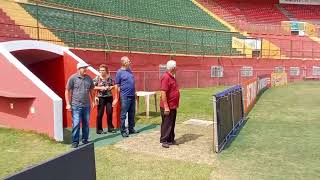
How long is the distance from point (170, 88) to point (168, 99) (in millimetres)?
238

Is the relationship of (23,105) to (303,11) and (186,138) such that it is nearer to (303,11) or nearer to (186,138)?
(186,138)

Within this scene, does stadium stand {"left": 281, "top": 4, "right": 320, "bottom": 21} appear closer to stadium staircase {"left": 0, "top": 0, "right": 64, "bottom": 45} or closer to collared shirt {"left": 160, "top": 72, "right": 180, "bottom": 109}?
stadium staircase {"left": 0, "top": 0, "right": 64, "bottom": 45}

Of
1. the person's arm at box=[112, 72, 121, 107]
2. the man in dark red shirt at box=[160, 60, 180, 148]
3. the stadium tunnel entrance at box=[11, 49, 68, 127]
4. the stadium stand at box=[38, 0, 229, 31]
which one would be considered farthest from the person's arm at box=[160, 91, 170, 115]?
the stadium stand at box=[38, 0, 229, 31]

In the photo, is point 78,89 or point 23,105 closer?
point 78,89

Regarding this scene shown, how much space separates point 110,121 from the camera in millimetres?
11086

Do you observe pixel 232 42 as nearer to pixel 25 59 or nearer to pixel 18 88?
Result: pixel 25 59

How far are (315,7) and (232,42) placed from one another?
69.7 feet

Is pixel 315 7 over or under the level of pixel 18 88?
over

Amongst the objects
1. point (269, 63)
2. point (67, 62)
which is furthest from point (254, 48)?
point (67, 62)

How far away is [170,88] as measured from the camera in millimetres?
8922

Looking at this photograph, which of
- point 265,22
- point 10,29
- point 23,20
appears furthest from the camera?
point 265,22

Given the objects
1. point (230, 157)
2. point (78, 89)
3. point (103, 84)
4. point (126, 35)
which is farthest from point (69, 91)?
point (126, 35)

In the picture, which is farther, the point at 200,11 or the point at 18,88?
the point at 200,11

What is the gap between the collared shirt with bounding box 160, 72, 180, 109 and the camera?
8844 mm
